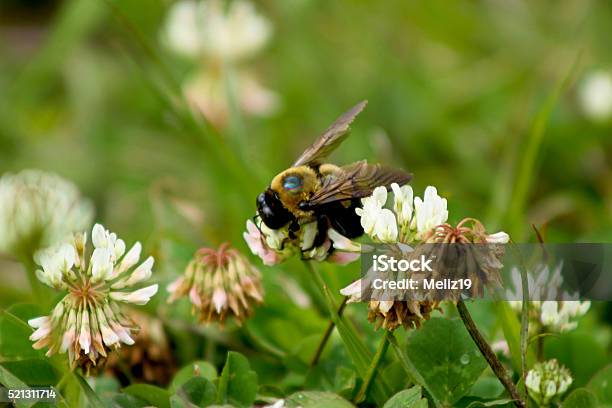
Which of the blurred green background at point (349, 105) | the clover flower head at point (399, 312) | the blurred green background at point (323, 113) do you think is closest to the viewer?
the clover flower head at point (399, 312)

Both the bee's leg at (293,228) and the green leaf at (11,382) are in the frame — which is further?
the bee's leg at (293,228)

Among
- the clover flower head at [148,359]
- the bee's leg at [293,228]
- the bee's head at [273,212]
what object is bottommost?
the clover flower head at [148,359]

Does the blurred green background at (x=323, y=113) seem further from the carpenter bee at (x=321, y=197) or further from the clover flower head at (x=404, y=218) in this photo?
the clover flower head at (x=404, y=218)

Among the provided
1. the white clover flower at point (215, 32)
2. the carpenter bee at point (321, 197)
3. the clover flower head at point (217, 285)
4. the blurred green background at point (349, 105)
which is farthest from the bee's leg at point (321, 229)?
the white clover flower at point (215, 32)

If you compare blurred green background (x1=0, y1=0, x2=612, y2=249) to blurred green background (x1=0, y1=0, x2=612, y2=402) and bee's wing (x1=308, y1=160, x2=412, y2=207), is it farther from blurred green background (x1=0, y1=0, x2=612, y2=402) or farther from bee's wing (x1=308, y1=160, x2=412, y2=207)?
bee's wing (x1=308, y1=160, x2=412, y2=207)

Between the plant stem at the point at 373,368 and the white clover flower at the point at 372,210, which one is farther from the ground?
the white clover flower at the point at 372,210

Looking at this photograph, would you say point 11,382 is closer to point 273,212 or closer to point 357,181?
point 273,212

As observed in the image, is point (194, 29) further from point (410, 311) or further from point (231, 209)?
point (410, 311)
